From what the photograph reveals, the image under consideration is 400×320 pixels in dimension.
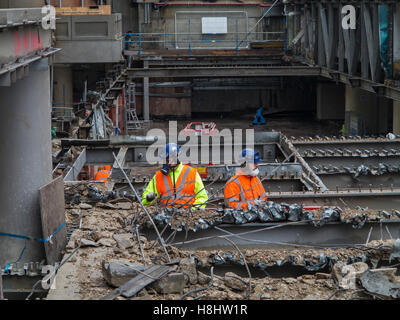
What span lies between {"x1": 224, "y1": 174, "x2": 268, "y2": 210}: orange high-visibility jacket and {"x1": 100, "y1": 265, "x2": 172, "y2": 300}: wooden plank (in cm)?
301

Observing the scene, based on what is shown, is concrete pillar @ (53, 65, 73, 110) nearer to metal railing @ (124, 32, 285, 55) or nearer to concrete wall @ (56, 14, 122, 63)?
concrete wall @ (56, 14, 122, 63)

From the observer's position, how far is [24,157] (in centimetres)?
807

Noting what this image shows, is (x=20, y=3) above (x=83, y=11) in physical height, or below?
below

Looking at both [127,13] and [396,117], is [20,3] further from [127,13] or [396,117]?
[127,13]

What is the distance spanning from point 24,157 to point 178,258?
2358 mm

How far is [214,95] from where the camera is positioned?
123ft

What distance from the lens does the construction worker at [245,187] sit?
30.8 ft

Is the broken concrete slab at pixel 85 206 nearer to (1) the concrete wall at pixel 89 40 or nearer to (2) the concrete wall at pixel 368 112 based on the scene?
(1) the concrete wall at pixel 89 40

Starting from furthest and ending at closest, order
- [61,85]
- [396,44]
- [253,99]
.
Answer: [253,99], [61,85], [396,44]

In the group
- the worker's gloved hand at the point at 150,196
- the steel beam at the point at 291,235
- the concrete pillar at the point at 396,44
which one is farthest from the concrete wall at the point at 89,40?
the steel beam at the point at 291,235

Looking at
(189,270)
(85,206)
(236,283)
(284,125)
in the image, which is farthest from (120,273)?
(284,125)

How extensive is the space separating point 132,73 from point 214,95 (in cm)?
1020

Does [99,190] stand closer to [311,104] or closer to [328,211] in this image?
[328,211]
